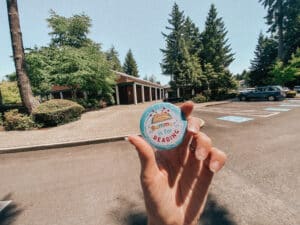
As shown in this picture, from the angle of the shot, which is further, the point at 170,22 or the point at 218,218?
the point at 170,22

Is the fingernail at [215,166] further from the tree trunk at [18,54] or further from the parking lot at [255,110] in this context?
the tree trunk at [18,54]

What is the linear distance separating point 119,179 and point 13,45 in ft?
34.7

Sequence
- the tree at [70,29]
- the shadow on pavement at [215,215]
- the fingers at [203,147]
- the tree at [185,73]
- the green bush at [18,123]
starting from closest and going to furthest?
the fingers at [203,147]
the shadow on pavement at [215,215]
the green bush at [18,123]
the tree at [70,29]
the tree at [185,73]

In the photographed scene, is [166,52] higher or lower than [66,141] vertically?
higher

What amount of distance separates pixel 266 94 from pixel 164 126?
70.3ft

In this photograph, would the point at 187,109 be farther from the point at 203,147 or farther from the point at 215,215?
the point at 215,215

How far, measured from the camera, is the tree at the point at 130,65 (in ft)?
192

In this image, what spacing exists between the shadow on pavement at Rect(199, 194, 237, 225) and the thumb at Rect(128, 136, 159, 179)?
159cm

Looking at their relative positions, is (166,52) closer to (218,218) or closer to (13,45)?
(13,45)

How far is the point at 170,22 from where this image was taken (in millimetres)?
31594

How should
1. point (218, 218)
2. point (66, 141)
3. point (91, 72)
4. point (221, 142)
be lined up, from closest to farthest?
point (218, 218)
point (221, 142)
point (66, 141)
point (91, 72)

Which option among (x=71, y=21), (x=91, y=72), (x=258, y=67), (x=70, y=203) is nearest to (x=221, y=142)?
(x=70, y=203)

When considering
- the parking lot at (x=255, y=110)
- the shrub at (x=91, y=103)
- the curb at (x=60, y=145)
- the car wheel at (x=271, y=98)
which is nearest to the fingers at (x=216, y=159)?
the curb at (x=60, y=145)

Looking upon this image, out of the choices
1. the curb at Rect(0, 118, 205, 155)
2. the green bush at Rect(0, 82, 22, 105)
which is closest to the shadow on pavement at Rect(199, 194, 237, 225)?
the curb at Rect(0, 118, 205, 155)
